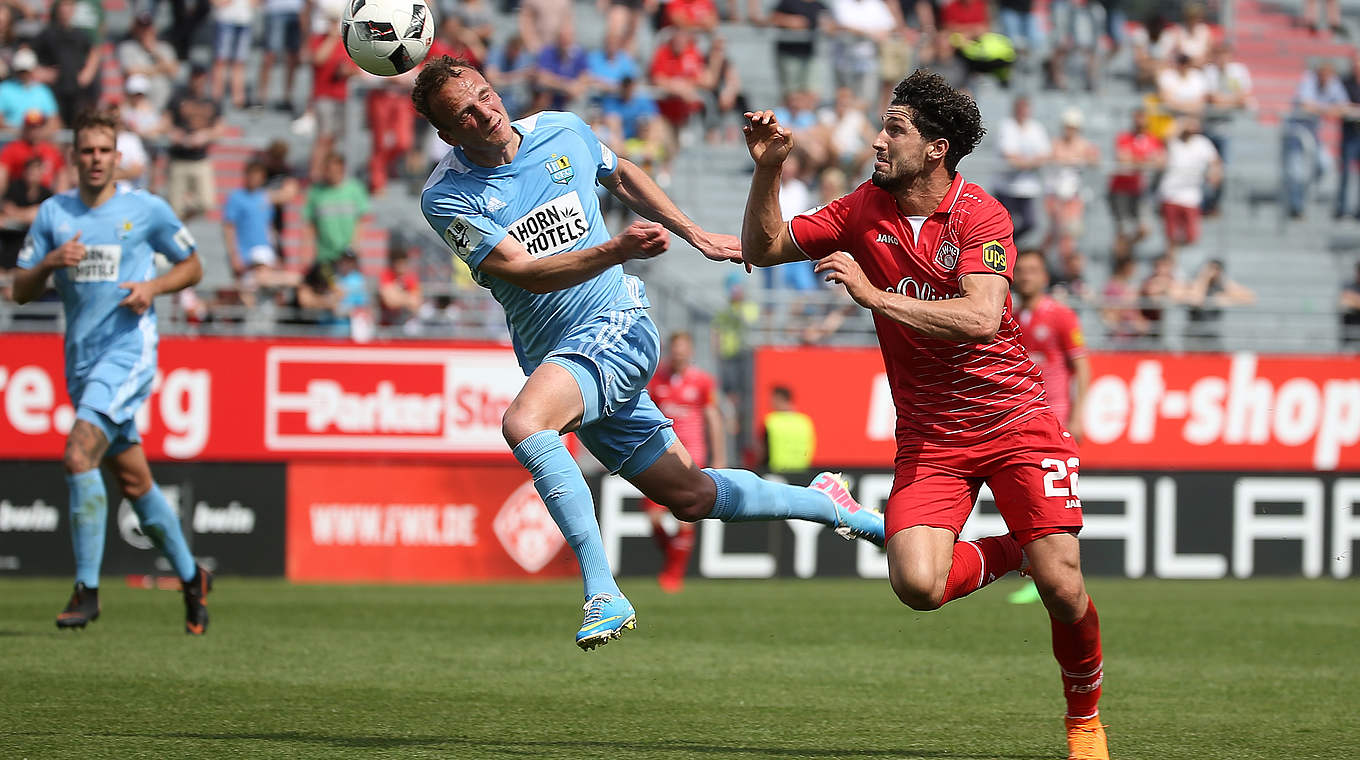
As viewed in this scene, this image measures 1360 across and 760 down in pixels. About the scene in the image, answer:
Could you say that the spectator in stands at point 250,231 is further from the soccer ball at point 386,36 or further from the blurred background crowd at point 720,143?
the soccer ball at point 386,36

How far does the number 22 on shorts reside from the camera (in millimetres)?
6371

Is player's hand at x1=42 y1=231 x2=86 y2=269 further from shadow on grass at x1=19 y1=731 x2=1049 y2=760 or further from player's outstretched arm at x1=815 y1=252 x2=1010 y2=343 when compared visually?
player's outstretched arm at x1=815 y1=252 x2=1010 y2=343

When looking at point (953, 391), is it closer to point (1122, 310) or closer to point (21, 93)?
point (1122, 310)

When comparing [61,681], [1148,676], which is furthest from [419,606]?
[1148,676]

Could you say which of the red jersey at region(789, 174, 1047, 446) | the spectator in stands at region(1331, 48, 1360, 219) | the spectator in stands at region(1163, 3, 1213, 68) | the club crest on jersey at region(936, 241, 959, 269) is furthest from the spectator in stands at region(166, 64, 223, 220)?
the spectator in stands at region(1331, 48, 1360, 219)

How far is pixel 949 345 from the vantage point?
647cm

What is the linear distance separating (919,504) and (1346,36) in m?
24.4

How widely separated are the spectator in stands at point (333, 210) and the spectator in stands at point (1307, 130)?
12.2 metres

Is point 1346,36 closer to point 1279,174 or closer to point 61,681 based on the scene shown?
point 1279,174

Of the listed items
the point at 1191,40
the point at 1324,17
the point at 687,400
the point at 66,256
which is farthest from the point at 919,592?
the point at 1324,17

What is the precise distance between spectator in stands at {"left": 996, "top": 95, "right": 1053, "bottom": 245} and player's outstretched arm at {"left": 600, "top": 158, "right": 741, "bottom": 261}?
12.5 metres

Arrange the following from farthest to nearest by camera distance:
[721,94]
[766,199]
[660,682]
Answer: [721,94], [660,682], [766,199]

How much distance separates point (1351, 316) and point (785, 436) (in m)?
7.72

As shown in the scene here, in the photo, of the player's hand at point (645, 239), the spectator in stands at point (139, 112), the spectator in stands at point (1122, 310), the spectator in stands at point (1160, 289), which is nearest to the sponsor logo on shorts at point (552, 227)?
the player's hand at point (645, 239)
